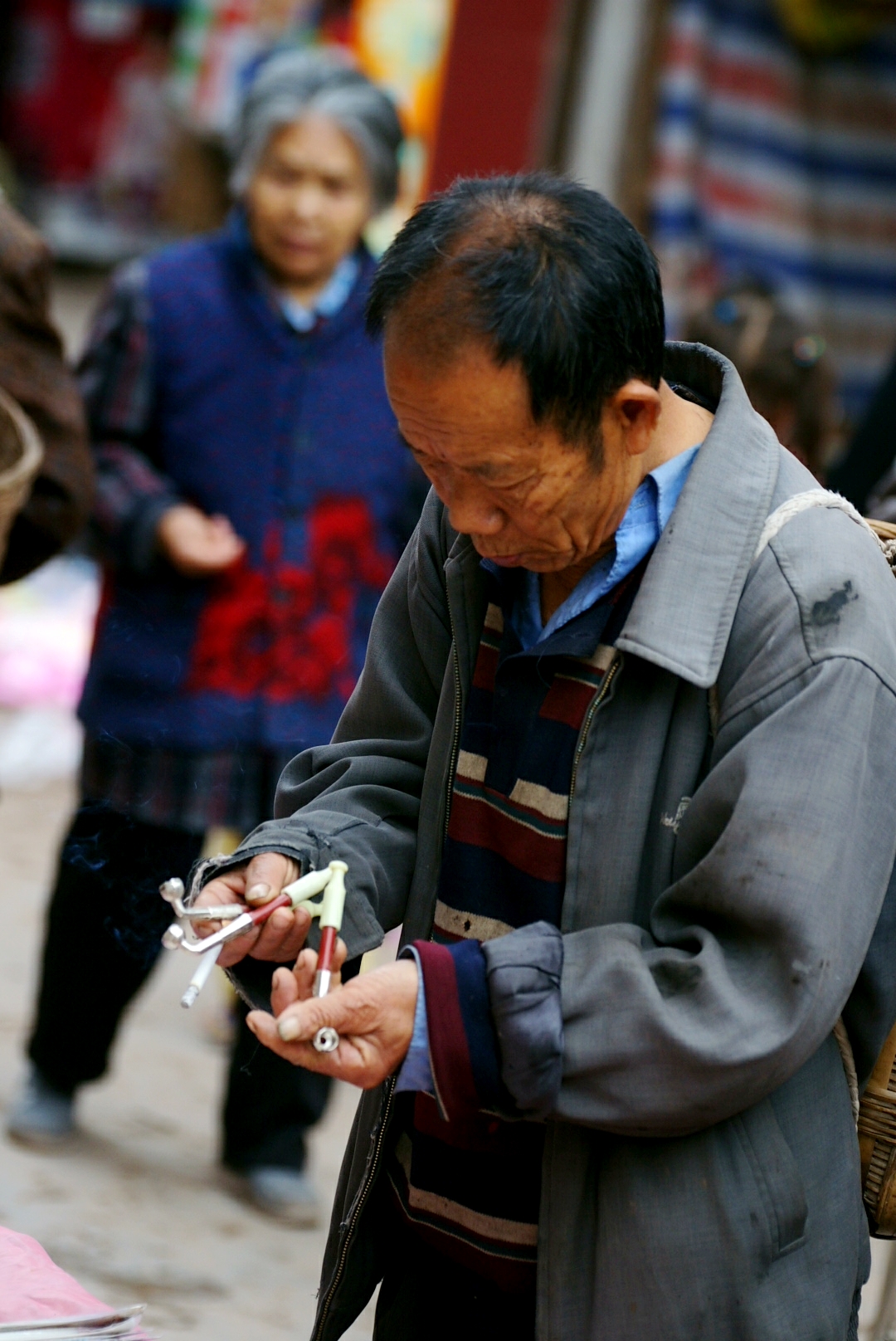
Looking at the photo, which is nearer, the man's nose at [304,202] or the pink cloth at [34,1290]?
the pink cloth at [34,1290]

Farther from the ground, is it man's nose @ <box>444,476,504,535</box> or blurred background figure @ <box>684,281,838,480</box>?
man's nose @ <box>444,476,504,535</box>

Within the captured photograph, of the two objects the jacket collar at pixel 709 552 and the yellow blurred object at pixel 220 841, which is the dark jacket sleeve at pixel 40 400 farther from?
the jacket collar at pixel 709 552

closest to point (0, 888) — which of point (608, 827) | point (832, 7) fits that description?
point (608, 827)

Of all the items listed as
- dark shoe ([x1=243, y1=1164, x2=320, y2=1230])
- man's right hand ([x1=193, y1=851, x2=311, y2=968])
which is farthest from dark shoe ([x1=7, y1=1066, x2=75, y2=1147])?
man's right hand ([x1=193, y1=851, x2=311, y2=968])

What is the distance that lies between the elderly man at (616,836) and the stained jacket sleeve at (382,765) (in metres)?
0.01

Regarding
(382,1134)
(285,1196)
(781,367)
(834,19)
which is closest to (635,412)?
(382,1134)

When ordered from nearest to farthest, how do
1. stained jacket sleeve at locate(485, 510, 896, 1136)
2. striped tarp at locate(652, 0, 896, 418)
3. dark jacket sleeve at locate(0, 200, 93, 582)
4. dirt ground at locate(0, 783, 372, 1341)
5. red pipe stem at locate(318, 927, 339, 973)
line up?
1. stained jacket sleeve at locate(485, 510, 896, 1136)
2. red pipe stem at locate(318, 927, 339, 973)
3. dark jacket sleeve at locate(0, 200, 93, 582)
4. dirt ground at locate(0, 783, 372, 1341)
5. striped tarp at locate(652, 0, 896, 418)

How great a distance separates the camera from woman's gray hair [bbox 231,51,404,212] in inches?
136

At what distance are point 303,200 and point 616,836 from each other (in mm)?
2174

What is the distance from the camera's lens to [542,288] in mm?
1475

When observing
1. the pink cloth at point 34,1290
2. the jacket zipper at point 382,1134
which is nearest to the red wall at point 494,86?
the jacket zipper at point 382,1134

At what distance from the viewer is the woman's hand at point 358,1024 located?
1.47 m

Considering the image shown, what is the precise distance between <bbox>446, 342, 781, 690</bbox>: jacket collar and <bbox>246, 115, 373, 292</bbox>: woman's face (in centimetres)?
193

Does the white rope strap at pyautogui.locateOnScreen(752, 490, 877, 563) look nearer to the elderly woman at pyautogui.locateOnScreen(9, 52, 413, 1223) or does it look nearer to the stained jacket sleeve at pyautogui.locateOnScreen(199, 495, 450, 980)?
the stained jacket sleeve at pyautogui.locateOnScreen(199, 495, 450, 980)
